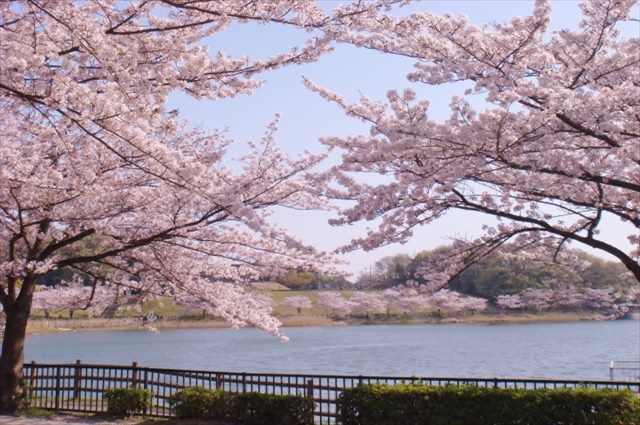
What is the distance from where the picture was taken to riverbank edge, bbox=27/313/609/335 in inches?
2490

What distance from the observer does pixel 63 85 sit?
15.1 ft

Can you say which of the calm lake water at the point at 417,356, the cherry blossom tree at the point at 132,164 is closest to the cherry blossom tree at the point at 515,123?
the cherry blossom tree at the point at 132,164

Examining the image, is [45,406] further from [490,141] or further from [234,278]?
[490,141]

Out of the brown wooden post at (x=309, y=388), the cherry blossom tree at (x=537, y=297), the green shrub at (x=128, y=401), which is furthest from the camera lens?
the cherry blossom tree at (x=537, y=297)

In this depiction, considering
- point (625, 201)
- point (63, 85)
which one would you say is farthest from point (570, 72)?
point (63, 85)

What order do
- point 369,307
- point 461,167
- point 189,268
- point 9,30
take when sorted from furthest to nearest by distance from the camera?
Answer: point 369,307
point 189,268
point 461,167
point 9,30

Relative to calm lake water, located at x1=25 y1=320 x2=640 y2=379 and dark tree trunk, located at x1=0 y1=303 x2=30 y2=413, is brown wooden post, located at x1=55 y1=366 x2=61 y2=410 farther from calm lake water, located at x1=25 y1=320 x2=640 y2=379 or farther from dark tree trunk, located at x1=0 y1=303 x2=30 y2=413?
calm lake water, located at x1=25 y1=320 x2=640 y2=379

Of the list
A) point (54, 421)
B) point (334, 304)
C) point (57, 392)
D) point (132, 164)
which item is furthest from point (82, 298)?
point (334, 304)

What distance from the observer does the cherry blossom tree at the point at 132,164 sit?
Result: 487cm

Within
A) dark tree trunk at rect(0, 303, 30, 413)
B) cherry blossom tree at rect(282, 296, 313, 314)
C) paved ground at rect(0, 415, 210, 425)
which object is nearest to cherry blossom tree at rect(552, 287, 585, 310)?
cherry blossom tree at rect(282, 296, 313, 314)

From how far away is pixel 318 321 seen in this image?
7294 centimetres

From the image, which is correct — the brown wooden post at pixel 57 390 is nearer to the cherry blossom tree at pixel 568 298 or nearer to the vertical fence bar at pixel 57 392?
the vertical fence bar at pixel 57 392

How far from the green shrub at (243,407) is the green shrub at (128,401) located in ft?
1.79

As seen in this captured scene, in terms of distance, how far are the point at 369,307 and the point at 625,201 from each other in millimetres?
65973
